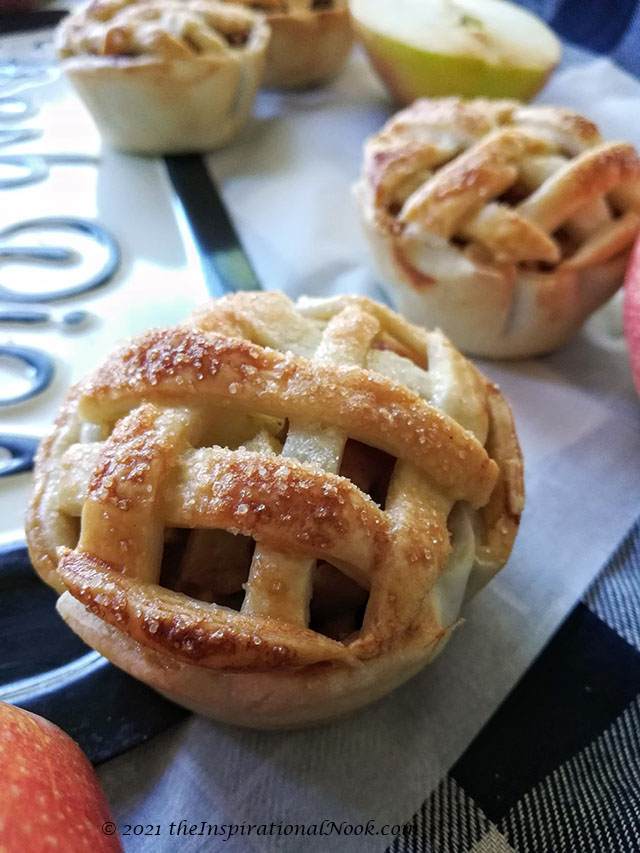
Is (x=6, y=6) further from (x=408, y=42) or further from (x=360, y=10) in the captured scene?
(x=408, y=42)

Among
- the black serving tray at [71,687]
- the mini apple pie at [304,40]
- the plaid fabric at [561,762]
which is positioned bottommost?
the black serving tray at [71,687]

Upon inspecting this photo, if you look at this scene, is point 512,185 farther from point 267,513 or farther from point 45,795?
point 45,795

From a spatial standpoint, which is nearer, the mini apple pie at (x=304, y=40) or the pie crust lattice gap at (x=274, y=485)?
the pie crust lattice gap at (x=274, y=485)

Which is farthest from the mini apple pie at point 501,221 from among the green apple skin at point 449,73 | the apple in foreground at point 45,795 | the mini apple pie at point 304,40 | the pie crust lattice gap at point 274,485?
the apple in foreground at point 45,795

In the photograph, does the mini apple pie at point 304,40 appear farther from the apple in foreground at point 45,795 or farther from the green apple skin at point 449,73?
the apple in foreground at point 45,795

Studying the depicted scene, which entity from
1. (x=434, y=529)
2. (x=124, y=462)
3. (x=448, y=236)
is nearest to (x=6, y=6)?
(x=448, y=236)

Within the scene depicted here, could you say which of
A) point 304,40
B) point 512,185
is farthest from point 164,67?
point 512,185
